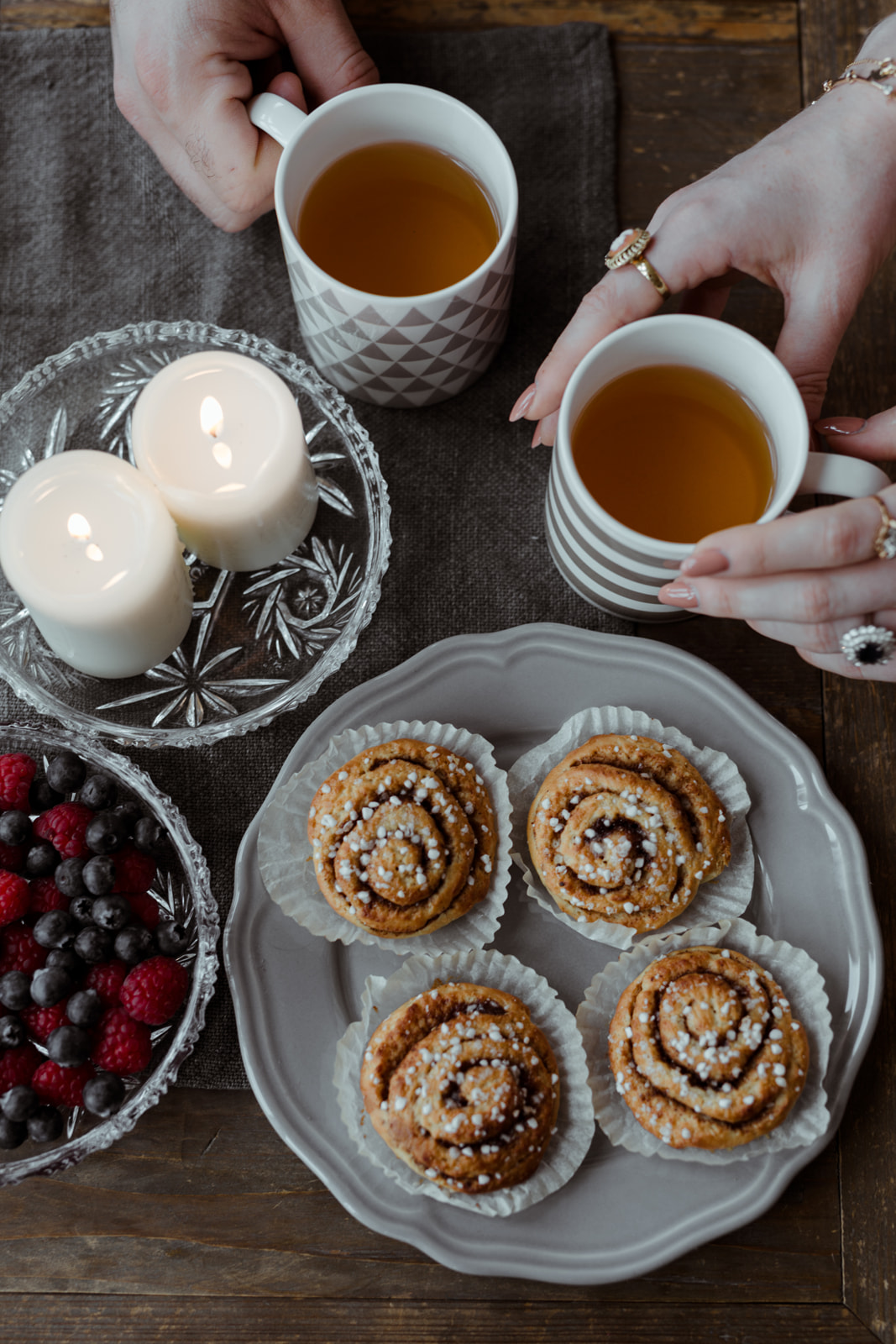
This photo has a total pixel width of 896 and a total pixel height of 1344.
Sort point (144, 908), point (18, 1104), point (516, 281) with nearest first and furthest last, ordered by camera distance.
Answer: point (18, 1104), point (144, 908), point (516, 281)

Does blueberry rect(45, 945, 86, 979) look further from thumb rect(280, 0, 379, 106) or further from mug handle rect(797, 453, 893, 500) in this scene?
thumb rect(280, 0, 379, 106)

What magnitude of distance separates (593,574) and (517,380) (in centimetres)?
37

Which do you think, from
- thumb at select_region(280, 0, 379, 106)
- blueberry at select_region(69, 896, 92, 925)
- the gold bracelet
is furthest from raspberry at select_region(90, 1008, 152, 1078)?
the gold bracelet

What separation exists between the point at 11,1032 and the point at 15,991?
0.05m

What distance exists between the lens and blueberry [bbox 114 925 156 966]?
1.17 metres

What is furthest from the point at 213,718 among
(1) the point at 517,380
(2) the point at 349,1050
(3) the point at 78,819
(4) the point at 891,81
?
(4) the point at 891,81

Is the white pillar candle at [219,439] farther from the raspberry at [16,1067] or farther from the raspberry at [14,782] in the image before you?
the raspberry at [16,1067]

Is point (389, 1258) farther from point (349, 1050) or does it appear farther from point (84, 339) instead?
point (84, 339)

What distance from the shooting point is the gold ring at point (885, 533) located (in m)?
1.02

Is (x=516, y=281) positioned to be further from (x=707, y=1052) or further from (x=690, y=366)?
(x=707, y=1052)

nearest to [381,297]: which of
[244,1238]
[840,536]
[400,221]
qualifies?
[400,221]

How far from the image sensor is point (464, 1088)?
115 cm

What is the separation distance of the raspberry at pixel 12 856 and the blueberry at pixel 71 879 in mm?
55

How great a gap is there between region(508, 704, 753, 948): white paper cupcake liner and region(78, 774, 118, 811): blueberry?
514 millimetres
